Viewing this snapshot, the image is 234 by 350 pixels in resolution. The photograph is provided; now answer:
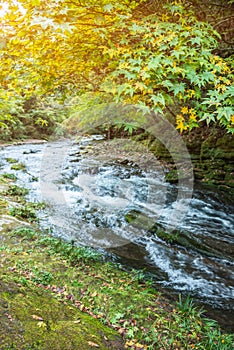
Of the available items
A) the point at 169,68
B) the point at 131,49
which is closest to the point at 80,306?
the point at 169,68

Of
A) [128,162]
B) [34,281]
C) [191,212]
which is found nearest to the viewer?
[34,281]

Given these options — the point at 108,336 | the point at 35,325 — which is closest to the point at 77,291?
the point at 108,336

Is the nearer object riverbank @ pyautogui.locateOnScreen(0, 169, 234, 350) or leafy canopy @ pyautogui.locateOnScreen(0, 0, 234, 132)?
riverbank @ pyautogui.locateOnScreen(0, 169, 234, 350)

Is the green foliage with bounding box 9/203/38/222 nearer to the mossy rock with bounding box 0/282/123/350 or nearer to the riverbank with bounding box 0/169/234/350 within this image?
the riverbank with bounding box 0/169/234/350

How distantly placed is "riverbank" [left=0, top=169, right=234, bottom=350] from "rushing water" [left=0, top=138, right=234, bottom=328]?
0.48m

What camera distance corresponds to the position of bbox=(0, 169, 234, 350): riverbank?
223cm

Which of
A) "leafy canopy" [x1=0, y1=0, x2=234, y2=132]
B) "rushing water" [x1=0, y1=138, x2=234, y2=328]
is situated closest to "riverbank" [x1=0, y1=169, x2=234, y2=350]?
"rushing water" [x1=0, y1=138, x2=234, y2=328]

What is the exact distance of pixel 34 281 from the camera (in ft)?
11.2

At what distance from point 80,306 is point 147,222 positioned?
3528 millimetres

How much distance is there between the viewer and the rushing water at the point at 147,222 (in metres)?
4.42

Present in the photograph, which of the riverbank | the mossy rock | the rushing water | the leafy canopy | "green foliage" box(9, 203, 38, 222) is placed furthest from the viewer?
"green foliage" box(9, 203, 38, 222)

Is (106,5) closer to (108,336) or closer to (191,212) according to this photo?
(108,336)

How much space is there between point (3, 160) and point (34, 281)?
11320 millimetres

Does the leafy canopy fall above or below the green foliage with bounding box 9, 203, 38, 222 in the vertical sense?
above
